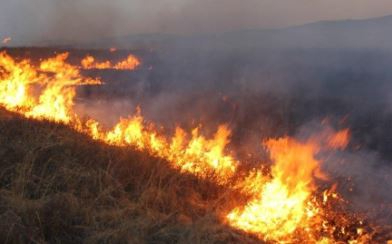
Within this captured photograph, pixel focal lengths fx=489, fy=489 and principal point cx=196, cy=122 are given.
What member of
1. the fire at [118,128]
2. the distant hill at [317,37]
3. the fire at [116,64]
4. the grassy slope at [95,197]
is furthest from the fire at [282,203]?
the fire at [116,64]

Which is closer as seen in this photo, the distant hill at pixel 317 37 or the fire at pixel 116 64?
the distant hill at pixel 317 37

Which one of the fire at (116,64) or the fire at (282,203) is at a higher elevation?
the fire at (116,64)

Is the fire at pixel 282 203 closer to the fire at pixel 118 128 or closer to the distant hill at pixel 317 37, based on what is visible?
the fire at pixel 118 128

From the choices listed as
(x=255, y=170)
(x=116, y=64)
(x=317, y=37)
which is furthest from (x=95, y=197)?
(x=116, y=64)

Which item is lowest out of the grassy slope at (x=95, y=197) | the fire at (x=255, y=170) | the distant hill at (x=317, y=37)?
the grassy slope at (x=95, y=197)

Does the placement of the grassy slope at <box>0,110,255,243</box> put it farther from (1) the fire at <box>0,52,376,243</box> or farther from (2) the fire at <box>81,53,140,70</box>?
(2) the fire at <box>81,53,140,70</box>

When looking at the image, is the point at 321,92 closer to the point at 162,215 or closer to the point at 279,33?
the point at 162,215

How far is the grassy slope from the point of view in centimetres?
461

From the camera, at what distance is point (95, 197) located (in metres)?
5.55

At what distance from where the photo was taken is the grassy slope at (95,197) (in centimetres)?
461

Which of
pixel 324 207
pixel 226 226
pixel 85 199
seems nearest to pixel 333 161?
pixel 324 207

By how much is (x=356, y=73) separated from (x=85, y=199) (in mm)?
10742

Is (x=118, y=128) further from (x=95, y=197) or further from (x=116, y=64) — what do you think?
(x=116, y=64)

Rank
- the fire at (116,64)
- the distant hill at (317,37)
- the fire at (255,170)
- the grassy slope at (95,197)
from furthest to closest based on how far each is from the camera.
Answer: the fire at (116,64) → the distant hill at (317,37) → the fire at (255,170) → the grassy slope at (95,197)
